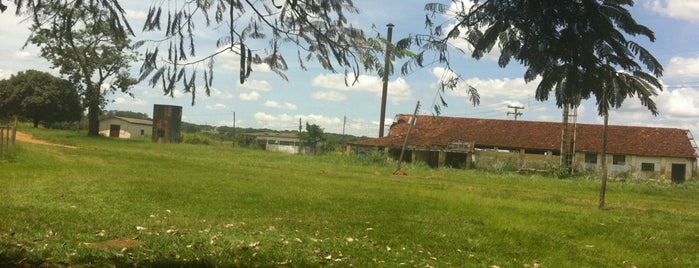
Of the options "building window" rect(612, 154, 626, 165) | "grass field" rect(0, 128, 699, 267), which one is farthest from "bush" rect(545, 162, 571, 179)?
"grass field" rect(0, 128, 699, 267)

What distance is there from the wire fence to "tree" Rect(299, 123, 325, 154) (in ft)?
147

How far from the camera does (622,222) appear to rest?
15172mm

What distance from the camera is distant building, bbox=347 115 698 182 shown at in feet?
149

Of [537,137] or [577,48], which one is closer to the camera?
[577,48]

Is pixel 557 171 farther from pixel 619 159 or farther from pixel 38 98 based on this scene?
pixel 38 98

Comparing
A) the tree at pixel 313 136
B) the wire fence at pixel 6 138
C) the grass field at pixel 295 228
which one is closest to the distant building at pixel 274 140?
the tree at pixel 313 136

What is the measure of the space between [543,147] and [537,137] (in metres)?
2.39

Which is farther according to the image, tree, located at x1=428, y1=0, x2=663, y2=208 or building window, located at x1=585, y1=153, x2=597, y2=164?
building window, located at x1=585, y1=153, x2=597, y2=164

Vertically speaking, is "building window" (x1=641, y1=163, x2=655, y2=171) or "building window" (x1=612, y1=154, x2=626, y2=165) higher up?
"building window" (x1=612, y1=154, x2=626, y2=165)

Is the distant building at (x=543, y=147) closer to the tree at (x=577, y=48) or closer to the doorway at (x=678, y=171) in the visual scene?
the doorway at (x=678, y=171)

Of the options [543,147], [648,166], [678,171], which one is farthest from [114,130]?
[678,171]

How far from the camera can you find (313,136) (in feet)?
224

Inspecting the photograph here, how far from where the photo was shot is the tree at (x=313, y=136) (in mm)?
68025

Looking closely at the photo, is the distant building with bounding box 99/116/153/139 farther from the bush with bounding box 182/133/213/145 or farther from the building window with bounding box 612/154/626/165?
the building window with bounding box 612/154/626/165
